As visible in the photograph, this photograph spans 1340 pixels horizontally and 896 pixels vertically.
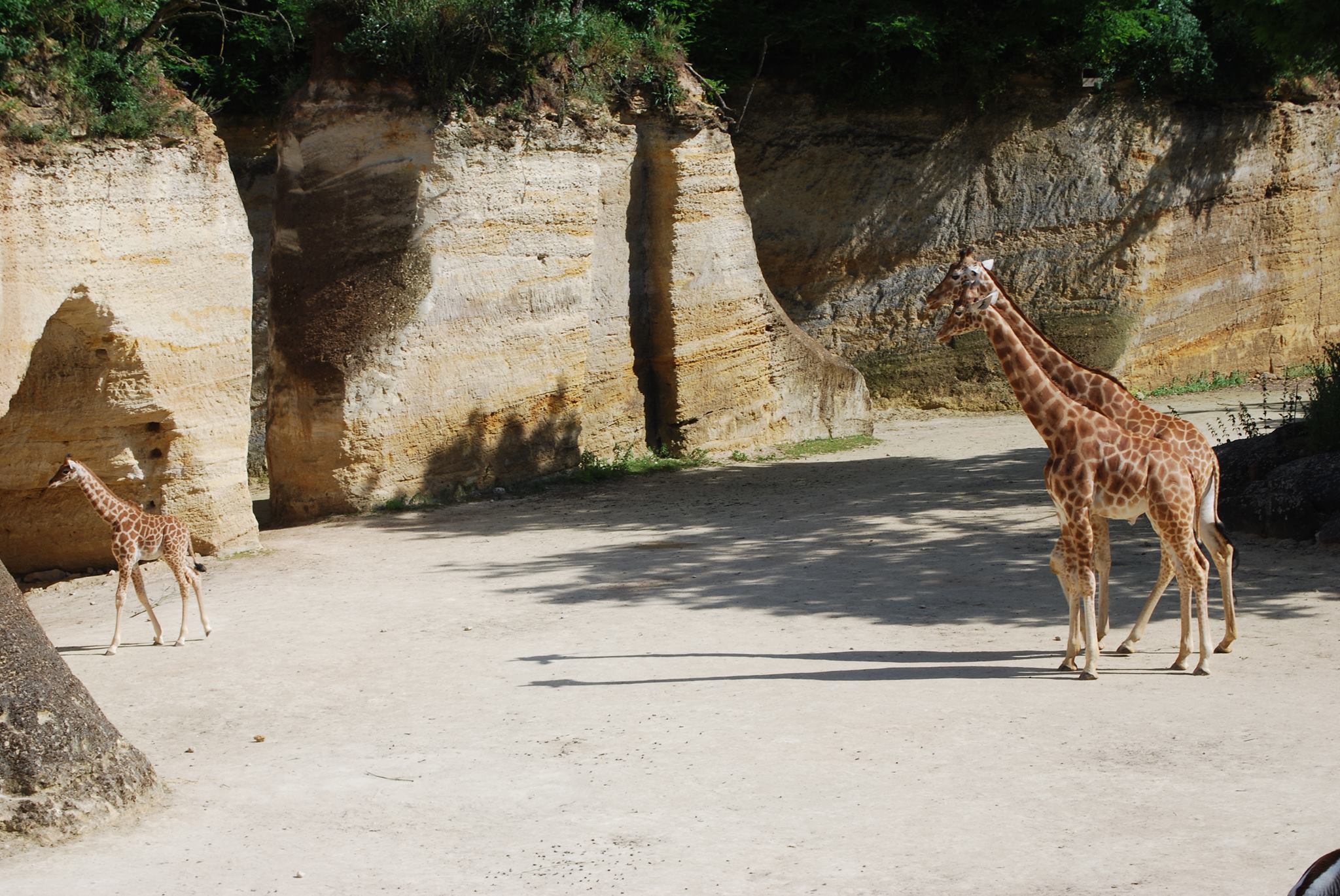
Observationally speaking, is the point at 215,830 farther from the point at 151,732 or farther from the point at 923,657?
the point at 923,657

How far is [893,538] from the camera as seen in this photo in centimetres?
1105

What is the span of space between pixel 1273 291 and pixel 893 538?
1429 cm

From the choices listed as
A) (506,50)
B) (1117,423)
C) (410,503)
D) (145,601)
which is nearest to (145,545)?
(145,601)

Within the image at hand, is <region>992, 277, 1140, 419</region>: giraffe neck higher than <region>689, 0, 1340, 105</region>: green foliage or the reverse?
the reverse

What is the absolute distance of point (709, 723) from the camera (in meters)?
6.60

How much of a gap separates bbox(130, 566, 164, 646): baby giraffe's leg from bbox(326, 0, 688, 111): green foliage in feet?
20.0

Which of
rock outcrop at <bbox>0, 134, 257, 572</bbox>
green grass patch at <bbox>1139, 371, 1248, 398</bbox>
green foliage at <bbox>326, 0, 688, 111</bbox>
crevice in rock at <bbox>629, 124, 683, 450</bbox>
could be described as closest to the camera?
rock outcrop at <bbox>0, 134, 257, 572</bbox>

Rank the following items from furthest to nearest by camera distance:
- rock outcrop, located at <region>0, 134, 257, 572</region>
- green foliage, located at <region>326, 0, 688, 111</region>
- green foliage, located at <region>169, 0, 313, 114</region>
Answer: green foliage, located at <region>169, 0, 313, 114</region>
green foliage, located at <region>326, 0, 688, 111</region>
rock outcrop, located at <region>0, 134, 257, 572</region>

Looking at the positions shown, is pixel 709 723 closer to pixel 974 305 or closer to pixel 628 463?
pixel 974 305

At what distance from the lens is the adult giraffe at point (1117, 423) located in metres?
7.41

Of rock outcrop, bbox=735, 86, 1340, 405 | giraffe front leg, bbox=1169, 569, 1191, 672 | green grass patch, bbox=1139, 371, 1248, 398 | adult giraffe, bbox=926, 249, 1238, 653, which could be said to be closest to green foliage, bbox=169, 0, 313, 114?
rock outcrop, bbox=735, 86, 1340, 405

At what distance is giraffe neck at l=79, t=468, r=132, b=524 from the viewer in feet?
28.9

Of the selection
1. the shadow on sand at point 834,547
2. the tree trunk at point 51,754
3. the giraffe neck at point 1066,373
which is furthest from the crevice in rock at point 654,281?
the tree trunk at point 51,754

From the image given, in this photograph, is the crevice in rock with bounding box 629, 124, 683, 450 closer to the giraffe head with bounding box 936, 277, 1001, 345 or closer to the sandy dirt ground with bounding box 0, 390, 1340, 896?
the sandy dirt ground with bounding box 0, 390, 1340, 896
